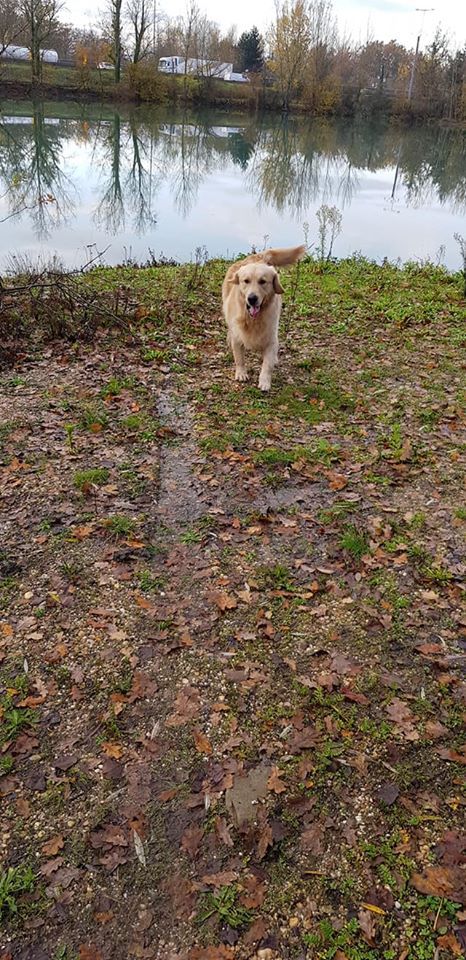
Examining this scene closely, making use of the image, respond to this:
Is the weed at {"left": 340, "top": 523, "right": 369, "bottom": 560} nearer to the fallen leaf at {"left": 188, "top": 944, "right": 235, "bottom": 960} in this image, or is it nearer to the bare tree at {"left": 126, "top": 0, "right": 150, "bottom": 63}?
the fallen leaf at {"left": 188, "top": 944, "right": 235, "bottom": 960}

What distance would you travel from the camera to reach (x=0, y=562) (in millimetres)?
4023

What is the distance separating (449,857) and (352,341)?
7113 millimetres

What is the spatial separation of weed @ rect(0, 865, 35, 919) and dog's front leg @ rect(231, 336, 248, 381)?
18.2ft

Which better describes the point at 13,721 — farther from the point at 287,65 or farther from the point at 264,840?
the point at 287,65

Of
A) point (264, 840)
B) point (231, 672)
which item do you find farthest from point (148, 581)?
point (264, 840)

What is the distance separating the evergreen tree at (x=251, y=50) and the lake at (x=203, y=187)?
3552 centimetres

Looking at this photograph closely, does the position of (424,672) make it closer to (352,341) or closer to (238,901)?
(238,901)

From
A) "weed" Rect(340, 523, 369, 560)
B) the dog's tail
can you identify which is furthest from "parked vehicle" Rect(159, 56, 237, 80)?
"weed" Rect(340, 523, 369, 560)

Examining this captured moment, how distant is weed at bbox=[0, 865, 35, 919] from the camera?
2.26 metres

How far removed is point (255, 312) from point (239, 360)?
0.70 m

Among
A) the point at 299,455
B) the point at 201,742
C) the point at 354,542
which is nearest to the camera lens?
the point at 201,742

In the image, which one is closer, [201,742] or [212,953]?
[212,953]

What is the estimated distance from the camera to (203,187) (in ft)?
77.4

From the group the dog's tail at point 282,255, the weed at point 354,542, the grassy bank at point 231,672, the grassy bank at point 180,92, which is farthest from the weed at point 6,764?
the grassy bank at point 180,92
